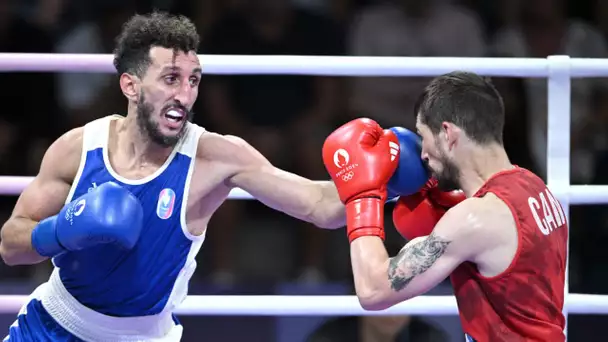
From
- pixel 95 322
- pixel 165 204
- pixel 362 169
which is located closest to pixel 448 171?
pixel 362 169

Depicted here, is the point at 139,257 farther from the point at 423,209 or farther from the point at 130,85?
the point at 423,209

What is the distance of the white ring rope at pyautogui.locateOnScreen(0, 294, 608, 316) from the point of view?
115 inches

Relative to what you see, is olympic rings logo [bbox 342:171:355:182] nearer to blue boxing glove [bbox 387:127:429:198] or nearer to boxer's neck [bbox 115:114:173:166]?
blue boxing glove [bbox 387:127:429:198]

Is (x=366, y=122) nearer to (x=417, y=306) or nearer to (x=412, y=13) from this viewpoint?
(x=417, y=306)

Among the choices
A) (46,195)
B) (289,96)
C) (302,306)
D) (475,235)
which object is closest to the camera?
(475,235)

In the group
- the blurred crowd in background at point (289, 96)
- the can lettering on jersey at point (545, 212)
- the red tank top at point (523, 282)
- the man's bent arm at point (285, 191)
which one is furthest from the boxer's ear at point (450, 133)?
the blurred crowd in background at point (289, 96)

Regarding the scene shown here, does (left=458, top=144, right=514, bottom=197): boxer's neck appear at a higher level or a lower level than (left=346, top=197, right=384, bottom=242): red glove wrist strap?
higher

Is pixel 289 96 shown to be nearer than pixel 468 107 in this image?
No

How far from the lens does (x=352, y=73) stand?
2.93 meters

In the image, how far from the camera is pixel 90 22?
4.69 meters

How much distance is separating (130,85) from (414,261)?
957 millimetres

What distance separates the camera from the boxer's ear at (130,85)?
2627 mm

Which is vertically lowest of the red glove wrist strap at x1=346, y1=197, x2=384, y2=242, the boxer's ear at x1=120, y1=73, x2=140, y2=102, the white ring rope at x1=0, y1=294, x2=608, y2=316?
A: the white ring rope at x1=0, y1=294, x2=608, y2=316

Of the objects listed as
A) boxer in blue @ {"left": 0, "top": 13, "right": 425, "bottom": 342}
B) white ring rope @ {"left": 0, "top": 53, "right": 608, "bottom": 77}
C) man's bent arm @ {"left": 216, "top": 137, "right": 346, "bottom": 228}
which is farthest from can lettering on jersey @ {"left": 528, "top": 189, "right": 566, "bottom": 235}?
white ring rope @ {"left": 0, "top": 53, "right": 608, "bottom": 77}
